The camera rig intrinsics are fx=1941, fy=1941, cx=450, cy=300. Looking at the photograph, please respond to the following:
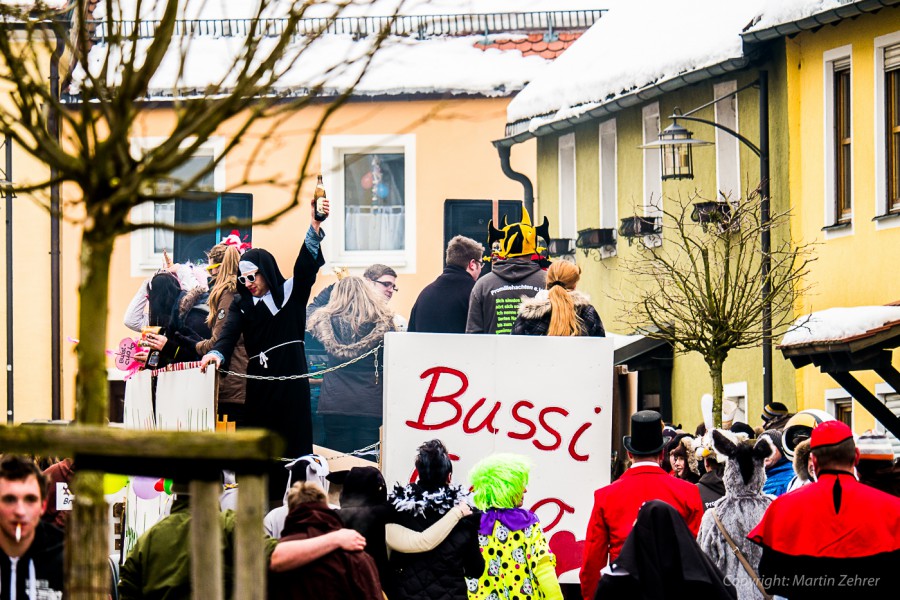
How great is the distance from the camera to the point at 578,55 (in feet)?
92.8

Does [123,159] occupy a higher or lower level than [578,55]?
lower

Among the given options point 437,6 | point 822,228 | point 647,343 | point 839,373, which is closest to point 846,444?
point 437,6

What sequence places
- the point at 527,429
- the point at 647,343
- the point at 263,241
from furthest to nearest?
the point at 263,241
the point at 647,343
the point at 527,429

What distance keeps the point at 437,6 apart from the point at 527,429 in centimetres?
475

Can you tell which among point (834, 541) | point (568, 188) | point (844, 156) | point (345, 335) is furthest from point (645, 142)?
point (834, 541)

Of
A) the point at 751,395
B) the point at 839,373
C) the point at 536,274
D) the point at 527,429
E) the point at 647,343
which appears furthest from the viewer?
the point at 647,343

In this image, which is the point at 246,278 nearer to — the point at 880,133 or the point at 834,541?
the point at 834,541

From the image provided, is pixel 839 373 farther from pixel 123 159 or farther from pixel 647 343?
pixel 123 159

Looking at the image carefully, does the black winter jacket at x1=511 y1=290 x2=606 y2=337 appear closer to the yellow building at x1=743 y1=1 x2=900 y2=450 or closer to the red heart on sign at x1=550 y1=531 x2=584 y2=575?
the red heart on sign at x1=550 y1=531 x2=584 y2=575

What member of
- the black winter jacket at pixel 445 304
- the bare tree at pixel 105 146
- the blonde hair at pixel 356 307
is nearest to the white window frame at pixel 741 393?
the blonde hair at pixel 356 307

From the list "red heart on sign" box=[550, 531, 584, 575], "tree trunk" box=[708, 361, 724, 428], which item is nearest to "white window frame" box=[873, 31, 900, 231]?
"tree trunk" box=[708, 361, 724, 428]

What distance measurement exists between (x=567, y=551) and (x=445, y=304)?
3.36m

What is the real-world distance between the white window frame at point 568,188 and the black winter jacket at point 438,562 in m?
19.7

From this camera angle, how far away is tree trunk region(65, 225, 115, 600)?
433 centimetres
